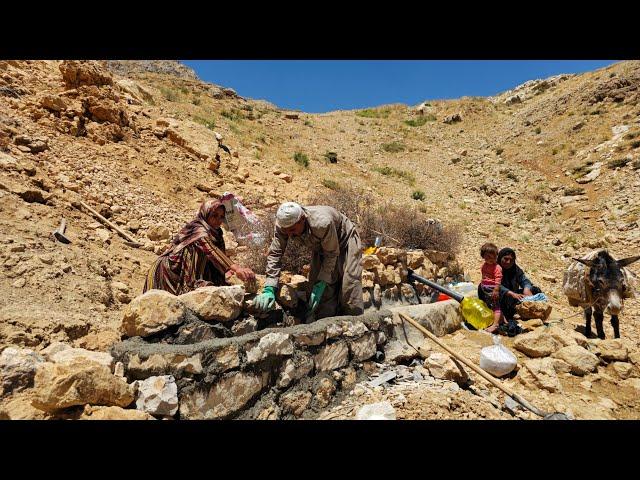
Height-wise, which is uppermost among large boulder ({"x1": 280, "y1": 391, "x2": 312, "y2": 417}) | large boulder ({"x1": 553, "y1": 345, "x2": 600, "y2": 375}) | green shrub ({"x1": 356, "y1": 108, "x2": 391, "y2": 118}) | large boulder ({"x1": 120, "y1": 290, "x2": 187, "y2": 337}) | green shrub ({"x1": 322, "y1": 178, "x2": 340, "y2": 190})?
green shrub ({"x1": 356, "y1": 108, "x2": 391, "y2": 118})

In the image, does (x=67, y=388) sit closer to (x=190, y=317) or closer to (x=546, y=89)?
(x=190, y=317)

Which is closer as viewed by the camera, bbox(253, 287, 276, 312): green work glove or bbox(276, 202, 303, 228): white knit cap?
bbox(253, 287, 276, 312): green work glove

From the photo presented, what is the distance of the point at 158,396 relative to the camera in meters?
1.77

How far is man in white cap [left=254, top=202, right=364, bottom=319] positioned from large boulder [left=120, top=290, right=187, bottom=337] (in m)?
0.86

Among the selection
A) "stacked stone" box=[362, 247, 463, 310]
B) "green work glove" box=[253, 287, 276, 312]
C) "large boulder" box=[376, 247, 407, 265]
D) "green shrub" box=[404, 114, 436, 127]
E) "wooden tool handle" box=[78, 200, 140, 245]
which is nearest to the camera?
"green work glove" box=[253, 287, 276, 312]

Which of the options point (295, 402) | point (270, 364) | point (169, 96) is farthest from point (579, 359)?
point (169, 96)

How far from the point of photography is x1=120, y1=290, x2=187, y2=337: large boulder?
212 cm

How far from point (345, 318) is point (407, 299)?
2.54 m

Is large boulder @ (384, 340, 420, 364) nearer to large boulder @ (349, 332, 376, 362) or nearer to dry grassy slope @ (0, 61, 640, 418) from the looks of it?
large boulder @ (349, 332, 376, 362)

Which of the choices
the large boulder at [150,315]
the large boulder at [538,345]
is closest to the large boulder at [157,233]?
the large boulder at [150,315]

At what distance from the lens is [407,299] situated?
5.27 meters

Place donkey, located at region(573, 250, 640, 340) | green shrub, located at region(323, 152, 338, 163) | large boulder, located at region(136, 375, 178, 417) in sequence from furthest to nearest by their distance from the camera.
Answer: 1. green shrub, located at region(323, 152, 338, 163)
2. donkey, located at region(573, 250, 640, 340)
3. large boulder, located at region(136, 375, 178, 417)

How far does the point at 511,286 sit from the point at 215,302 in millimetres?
3993

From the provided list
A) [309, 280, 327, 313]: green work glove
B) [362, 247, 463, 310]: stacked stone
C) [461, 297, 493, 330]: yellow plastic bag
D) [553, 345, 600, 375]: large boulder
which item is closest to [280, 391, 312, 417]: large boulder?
[309, 280, 327, 313]: green work glove
